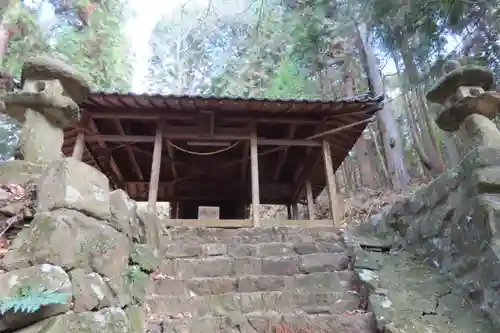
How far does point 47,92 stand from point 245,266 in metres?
2.50

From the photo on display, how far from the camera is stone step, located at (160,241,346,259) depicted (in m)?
4.31

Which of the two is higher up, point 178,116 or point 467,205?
point 178,116

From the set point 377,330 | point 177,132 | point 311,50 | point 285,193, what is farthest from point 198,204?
point 377,330

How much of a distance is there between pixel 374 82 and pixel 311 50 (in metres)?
2.30

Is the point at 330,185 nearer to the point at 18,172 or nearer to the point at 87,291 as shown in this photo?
the point at 18,172

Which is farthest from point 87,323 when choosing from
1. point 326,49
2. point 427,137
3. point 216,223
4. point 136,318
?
point 326,49

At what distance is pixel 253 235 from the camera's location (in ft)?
16.5

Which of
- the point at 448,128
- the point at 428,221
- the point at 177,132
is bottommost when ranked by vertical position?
the point at 428,221

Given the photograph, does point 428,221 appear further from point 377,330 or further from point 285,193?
point 285,193

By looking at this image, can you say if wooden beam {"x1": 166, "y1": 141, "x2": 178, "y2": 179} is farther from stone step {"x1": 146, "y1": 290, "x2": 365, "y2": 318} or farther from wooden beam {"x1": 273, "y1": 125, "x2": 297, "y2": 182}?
stone step {"x1": 146, "y1": 290, "x2": 365, "y2": 318}

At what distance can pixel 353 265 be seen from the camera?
377 centimetres

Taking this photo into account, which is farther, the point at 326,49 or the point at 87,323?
the point at 326,49

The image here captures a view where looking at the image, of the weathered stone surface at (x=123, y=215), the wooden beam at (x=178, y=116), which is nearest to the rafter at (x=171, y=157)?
the wooden beam at (x=178, y=116)

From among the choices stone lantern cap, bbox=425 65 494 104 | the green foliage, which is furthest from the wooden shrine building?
the green foliage
